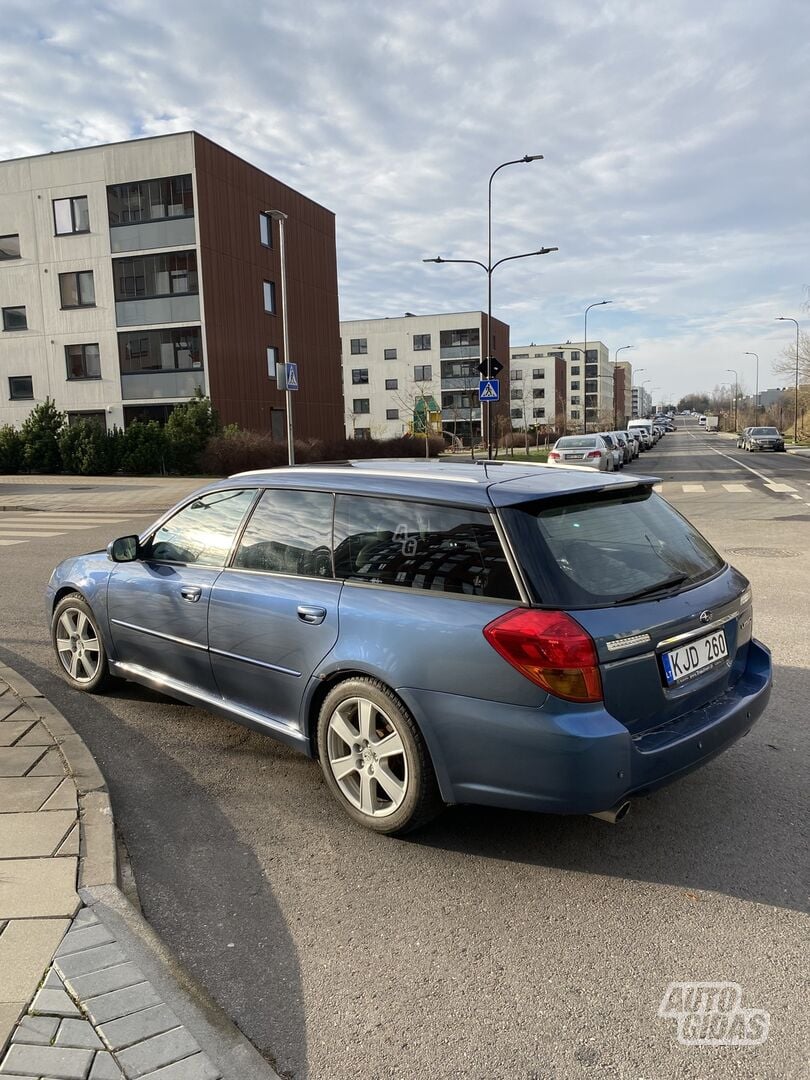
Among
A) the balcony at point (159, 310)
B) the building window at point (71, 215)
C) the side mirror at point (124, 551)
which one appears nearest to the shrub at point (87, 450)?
the balcony at point (159, 310)

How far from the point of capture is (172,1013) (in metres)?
2.31

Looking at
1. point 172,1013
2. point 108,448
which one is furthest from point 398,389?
point 172,1013

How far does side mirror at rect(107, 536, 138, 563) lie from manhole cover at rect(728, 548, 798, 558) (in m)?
8.09

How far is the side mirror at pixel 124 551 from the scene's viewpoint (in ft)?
15.3

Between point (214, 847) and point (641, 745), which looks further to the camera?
point (214, 847)

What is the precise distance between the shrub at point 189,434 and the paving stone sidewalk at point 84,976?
88.1 ft

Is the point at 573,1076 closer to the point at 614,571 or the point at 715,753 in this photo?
the point at 715,753

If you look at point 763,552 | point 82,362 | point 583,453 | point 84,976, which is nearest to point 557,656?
point 84,976

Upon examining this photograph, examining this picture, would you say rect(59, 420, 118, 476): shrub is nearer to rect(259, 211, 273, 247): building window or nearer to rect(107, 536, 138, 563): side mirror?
rect(259, 211, 273, 247): building window

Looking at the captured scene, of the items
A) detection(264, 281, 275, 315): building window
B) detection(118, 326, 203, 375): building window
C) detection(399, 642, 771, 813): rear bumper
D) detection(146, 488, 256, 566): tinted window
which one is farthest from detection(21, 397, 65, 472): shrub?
detection(399, 642, 771, 813): rear bumper

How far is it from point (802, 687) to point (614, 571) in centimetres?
272

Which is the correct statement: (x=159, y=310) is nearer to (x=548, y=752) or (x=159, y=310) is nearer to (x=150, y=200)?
(x=150, y=200)

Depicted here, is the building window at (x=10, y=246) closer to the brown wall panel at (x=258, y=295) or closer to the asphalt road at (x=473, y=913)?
the brown wall panel at (x=258, y=295)

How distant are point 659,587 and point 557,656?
706mm
